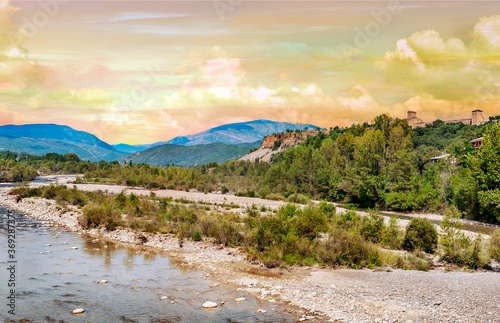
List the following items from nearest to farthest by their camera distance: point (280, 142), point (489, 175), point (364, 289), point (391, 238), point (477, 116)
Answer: point (364, 289)
point (391, 238)
point (489, 175)
point (477, 116)
point (280, 142)

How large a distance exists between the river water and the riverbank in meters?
1.19

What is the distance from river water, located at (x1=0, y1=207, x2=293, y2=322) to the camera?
41.1ft

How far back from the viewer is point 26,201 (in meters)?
49.9

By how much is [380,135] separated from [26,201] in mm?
57073

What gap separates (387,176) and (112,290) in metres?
52.5

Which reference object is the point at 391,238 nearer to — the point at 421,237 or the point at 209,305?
the point at 421,237

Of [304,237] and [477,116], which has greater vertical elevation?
[477,116]

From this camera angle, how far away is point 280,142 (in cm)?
17325

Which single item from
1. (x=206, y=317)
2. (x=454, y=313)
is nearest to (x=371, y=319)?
(x=454, y=313)

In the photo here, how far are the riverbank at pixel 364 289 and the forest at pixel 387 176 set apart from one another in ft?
99.7

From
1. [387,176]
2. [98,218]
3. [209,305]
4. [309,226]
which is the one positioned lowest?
[209,305]

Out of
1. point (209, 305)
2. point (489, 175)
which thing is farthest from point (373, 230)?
point (489, 175)

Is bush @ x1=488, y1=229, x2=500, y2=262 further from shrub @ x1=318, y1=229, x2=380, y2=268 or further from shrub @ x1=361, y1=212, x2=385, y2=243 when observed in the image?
shrub @ x1=361, y1=212, x2=385, y2=243

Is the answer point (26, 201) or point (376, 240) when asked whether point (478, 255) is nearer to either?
point (376, 240)
